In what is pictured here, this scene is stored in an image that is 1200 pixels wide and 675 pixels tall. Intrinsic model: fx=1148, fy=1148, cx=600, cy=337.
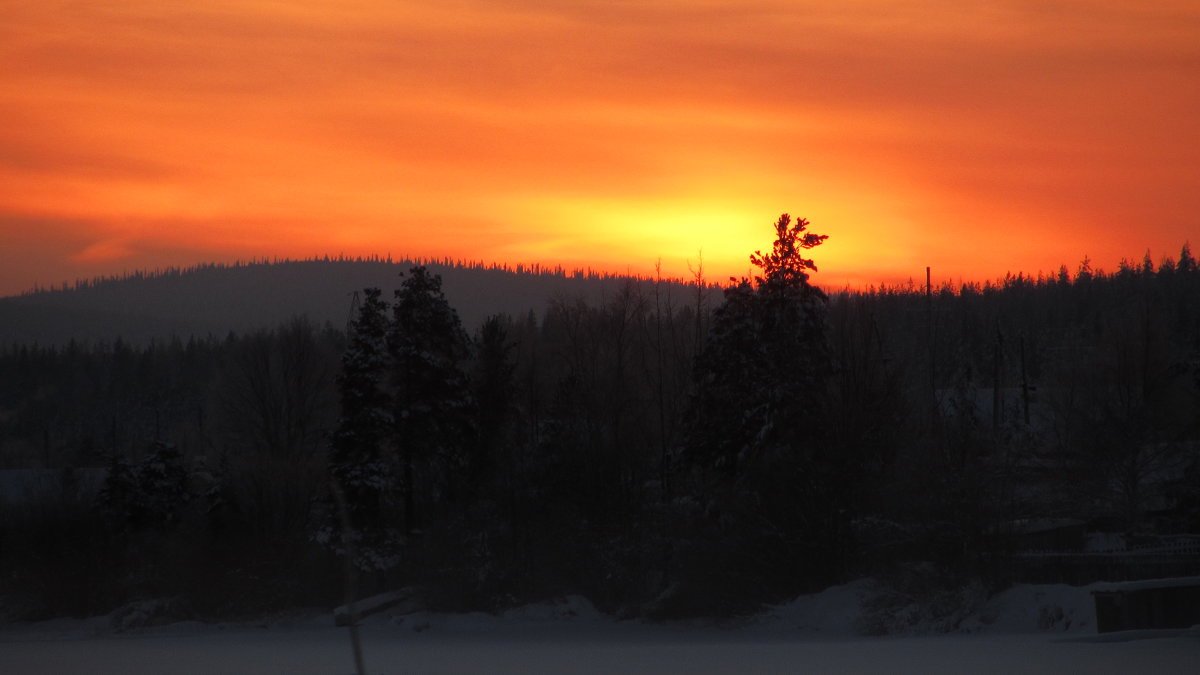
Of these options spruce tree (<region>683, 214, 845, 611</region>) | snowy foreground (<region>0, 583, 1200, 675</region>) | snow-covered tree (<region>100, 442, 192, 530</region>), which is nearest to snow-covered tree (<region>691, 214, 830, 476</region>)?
spruce tree (<region>683, 214, 845, 611</region>)

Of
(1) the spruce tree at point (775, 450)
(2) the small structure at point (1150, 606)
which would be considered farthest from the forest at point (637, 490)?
(2) the small structure at point (1150, 606)

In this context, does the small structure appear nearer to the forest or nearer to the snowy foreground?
the snowy foreground

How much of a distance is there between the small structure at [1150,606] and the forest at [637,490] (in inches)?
389

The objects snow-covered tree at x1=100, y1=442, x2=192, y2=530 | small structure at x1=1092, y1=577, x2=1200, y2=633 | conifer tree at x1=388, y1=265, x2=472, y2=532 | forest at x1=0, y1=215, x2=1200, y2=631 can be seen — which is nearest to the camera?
small structure at x1=1092, y1=577, x2=1200, y2=633

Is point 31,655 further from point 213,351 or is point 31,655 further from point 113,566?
point 213,351

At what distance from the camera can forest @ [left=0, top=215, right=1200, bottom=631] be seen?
4472 cm

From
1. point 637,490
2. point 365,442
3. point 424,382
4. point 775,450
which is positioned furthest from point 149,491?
point 775,450

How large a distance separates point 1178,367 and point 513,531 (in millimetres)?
37139

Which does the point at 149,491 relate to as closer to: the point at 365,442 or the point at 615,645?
the point at 365,442

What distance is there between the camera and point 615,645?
3753 centimetres

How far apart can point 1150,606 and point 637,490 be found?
25.8m

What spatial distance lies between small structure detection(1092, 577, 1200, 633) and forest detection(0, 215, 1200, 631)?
9.88 meters

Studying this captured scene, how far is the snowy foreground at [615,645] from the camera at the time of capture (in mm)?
26062

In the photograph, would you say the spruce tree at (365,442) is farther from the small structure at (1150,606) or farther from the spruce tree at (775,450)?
the small structure at (1150,606)
